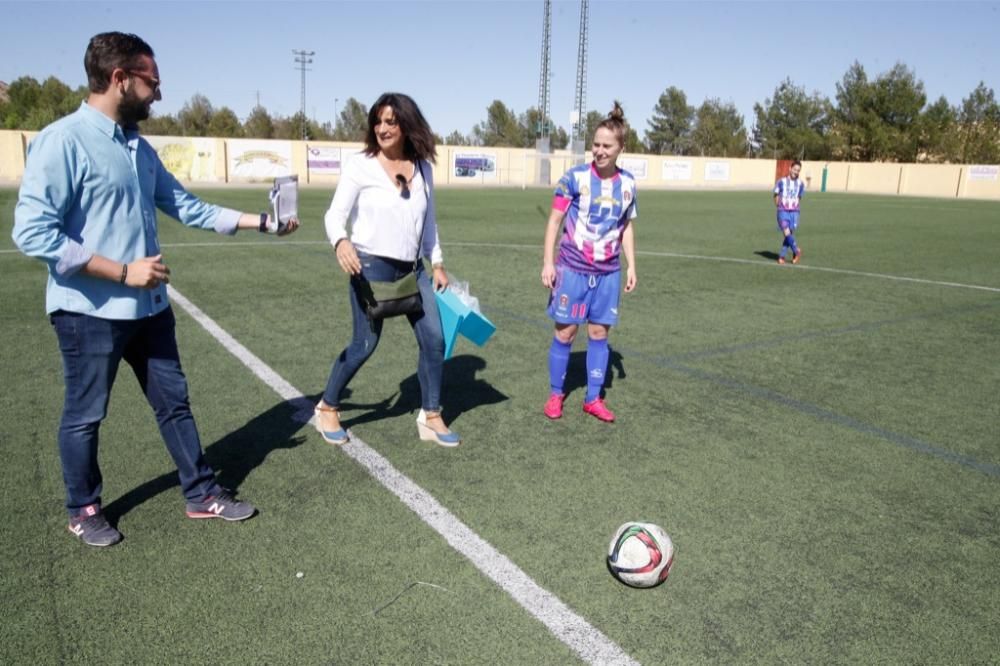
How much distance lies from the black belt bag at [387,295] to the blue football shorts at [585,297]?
1.17 metres

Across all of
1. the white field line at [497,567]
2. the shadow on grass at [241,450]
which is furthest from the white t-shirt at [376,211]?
the shadow on grass at [241,450]

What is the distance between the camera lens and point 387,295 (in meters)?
3.92

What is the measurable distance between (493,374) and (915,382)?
345cm

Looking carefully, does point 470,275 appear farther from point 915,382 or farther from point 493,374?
point 915,382

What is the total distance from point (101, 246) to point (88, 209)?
0.49 feet

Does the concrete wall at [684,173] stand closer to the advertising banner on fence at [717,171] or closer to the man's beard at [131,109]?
the advertising banner on fence at [717,171]

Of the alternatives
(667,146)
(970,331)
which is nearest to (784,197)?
(970,331)

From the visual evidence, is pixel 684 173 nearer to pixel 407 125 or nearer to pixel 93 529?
pixel 407 125

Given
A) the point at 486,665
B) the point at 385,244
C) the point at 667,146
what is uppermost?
the point at 667,146

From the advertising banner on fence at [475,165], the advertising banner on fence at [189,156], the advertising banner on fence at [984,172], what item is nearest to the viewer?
the advertising banner on fence at [189,156]

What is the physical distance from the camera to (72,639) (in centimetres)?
260

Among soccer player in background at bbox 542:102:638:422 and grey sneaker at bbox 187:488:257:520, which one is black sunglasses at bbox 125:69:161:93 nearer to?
grey sneaker at bbox 187:488:257:520

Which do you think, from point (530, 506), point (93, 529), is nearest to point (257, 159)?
point (93, 529)

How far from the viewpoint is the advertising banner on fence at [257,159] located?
133 feet
